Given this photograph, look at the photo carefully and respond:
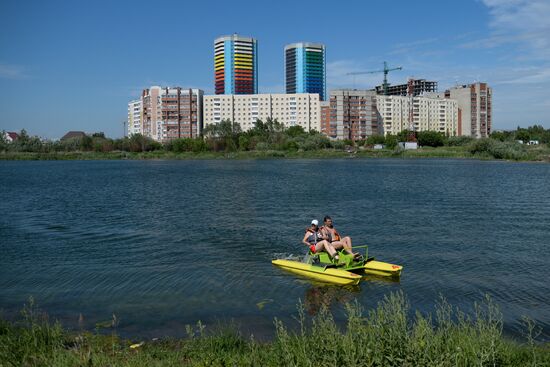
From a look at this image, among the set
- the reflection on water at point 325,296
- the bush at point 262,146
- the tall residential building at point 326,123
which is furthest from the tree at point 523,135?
the reflection on water at point 325,296

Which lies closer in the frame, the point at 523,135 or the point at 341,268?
the point at 341,268

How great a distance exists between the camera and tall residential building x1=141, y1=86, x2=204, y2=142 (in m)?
186

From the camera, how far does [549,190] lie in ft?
152

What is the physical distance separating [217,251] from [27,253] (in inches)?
305

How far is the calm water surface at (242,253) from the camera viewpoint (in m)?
14.5

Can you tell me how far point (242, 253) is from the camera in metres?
21.8

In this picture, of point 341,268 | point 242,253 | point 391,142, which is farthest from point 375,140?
point 341,268

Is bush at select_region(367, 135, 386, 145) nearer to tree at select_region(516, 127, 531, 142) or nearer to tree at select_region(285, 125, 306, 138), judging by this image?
tree at select_region(285, 125, 306, 138)

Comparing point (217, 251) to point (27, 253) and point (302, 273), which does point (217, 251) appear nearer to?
point (302, 273)

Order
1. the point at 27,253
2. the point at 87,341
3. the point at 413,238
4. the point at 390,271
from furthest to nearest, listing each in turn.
→ the point at 413,238
the point at 27,253
the point at 390,271
the point at 87,341

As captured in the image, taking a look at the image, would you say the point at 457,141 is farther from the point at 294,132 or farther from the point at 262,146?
the point at 262,146

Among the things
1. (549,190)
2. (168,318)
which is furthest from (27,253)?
(549,190)

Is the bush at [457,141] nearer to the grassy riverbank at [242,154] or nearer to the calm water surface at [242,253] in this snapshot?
the grassy riverbank at [242,154]

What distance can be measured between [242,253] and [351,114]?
6519 inches
